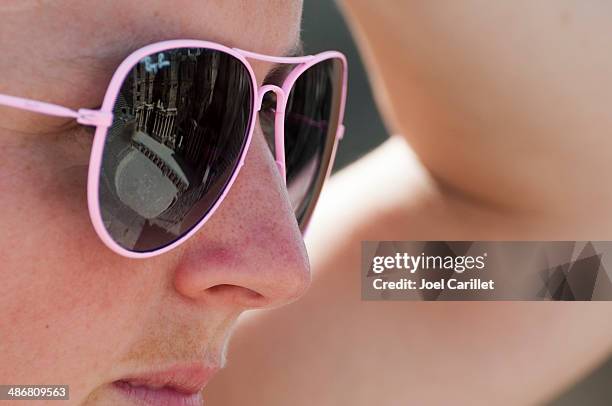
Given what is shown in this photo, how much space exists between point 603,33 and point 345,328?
18.6 inches

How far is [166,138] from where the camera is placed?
0.63 metres

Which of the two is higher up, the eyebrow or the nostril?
the eyebrow

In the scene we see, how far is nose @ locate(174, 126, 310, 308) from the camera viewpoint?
68 cm

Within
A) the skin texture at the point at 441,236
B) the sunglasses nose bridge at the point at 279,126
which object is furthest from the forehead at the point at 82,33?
the skin texture at the point at 441,236

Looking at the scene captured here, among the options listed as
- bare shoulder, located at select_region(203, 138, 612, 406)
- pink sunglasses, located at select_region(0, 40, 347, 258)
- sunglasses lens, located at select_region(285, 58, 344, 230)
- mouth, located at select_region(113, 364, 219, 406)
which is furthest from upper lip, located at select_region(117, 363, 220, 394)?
bare shoulder, located at select_region(203, 138, 612, 406)

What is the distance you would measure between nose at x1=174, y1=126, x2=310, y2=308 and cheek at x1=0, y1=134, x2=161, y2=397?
5 centimetres

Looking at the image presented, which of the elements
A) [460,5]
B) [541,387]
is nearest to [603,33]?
[460,5]

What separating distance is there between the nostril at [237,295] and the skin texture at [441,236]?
39 cm

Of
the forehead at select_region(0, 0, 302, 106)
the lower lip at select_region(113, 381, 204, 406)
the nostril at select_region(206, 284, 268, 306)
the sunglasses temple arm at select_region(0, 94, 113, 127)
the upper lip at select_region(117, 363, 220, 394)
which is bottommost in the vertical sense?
the lower lip at select_region(113, 381, 204, 406)

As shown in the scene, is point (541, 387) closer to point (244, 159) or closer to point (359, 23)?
point (359, 23)

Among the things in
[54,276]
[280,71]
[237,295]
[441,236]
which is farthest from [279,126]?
[441,236]

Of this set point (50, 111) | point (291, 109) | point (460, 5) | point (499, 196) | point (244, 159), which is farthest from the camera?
point (499, 196)

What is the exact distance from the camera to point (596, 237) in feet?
3.63

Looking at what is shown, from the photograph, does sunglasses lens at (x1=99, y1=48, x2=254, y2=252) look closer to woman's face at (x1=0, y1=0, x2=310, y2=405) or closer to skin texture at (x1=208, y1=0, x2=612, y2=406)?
woman's face at (x1=0, y1=0, x2=310, y2=405)
